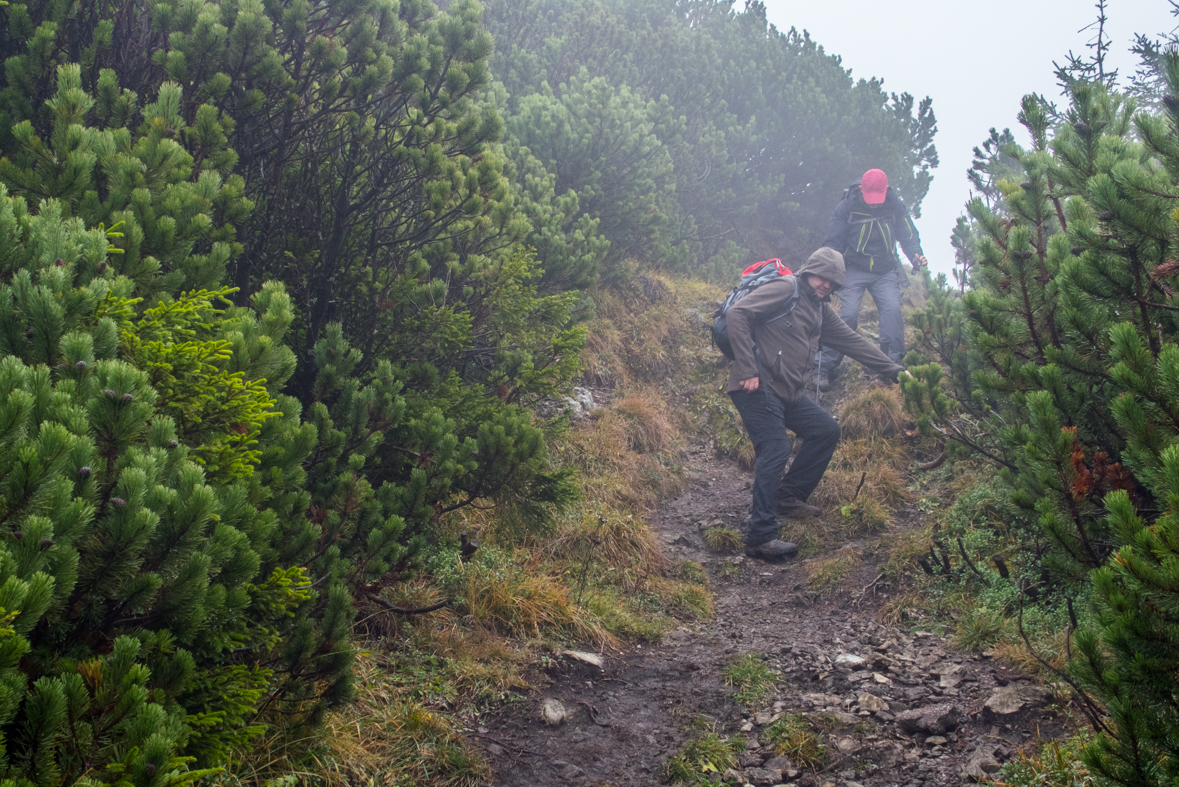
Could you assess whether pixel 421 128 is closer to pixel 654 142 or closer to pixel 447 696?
pixel 447 696

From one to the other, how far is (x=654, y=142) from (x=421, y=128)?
674 centimetres

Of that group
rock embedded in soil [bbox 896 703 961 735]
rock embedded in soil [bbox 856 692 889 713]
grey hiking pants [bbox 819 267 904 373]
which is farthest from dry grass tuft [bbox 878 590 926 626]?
grey hiking pants [bbox 819 267 904 373]

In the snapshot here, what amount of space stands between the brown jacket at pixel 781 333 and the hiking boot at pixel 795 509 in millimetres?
987

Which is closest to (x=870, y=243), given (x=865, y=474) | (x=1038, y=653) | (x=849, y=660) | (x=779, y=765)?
(x=865, y=474)

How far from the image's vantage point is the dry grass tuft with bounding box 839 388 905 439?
25.6ft

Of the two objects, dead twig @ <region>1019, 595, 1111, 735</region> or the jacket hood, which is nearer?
dead twig @ <region>1019, 595, 1111, 735</region>

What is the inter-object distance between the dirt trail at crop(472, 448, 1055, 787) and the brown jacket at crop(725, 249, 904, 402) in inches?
75.3

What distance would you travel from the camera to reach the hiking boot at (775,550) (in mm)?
6055

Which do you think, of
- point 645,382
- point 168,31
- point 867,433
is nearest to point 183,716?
point 168,31

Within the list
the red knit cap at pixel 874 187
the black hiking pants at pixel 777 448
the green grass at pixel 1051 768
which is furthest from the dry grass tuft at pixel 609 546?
the red knit cap at pixel 874 187

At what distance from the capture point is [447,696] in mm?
3479

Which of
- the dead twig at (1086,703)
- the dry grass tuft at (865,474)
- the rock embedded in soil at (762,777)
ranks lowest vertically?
the rock embedded in soil at (762,777)

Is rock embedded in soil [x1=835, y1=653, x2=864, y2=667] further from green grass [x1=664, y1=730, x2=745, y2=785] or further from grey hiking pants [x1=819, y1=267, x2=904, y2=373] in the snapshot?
grey hiking pants [x1=819, y1=267, x2=904, y2=373]

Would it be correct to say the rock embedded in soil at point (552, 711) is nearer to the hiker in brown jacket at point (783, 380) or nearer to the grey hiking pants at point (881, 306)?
the hiker in brown jacket at point (783, 380)
